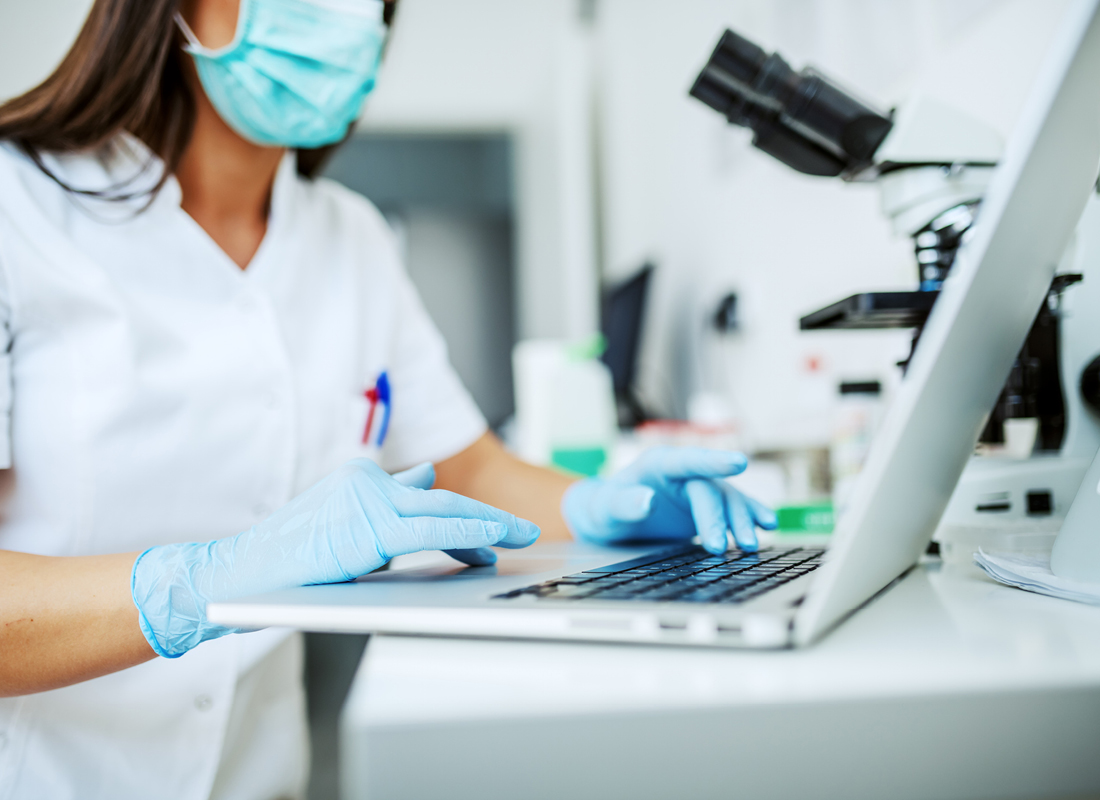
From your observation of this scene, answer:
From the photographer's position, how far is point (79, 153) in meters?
0.76

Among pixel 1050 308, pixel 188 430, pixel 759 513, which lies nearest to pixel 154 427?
pixel 188 430

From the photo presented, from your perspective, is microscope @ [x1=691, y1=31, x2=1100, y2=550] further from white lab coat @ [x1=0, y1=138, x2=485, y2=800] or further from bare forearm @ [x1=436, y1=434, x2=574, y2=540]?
white lab coat @ [x1=0, y1=138, x2=485, y2=800]

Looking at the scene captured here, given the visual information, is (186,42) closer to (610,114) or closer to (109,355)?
(109,355)

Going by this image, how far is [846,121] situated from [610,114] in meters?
2.70

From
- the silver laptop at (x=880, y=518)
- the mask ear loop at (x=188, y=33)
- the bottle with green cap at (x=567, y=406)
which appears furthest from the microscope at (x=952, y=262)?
the bottle with green cap at (x=567, y=406)

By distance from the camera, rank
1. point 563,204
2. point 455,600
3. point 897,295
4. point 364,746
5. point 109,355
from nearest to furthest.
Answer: point 364,746
point 455,600
point 897,295
point 109,355
point 563,204

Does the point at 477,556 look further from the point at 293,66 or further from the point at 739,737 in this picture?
the point at 293,66

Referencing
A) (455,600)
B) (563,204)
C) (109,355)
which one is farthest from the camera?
(563,204)

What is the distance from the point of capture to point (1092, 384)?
55 cm

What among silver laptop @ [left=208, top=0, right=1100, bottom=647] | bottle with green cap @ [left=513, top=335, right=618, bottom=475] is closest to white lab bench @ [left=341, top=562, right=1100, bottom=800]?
silver laptop @ [left=208, top=0, right=1100, bottom=647]

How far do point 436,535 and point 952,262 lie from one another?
50 centimetres

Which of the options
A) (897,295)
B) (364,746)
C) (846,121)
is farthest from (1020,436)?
(364,746)

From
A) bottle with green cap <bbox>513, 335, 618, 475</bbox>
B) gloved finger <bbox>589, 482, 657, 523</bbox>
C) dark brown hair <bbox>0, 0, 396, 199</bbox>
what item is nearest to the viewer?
gloved finger <bbox>589, 482, 657, 523</bbox>

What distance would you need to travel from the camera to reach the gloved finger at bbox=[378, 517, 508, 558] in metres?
Result: 0.49
